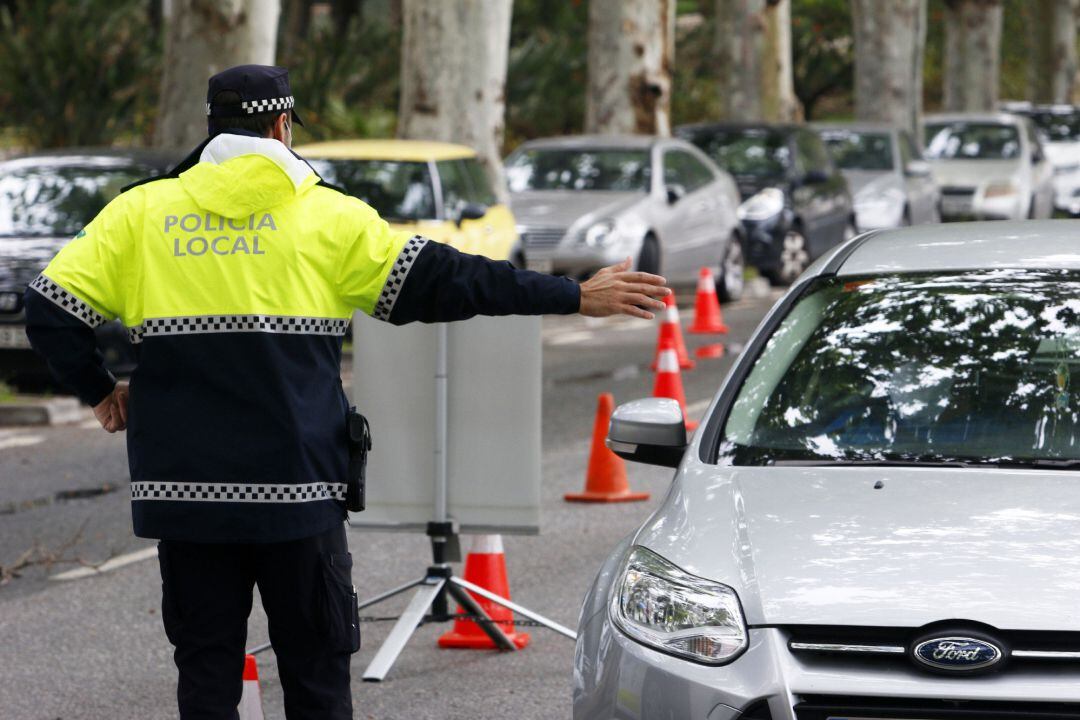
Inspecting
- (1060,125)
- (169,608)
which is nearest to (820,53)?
(1060,125)

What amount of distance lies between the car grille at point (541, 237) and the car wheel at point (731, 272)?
2.68 meters

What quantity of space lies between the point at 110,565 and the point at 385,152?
8023mm

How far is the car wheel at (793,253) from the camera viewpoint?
70.6ft

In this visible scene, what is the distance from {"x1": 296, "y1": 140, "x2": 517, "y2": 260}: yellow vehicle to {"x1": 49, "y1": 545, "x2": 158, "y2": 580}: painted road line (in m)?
6.93

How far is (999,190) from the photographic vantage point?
25578 millimetres

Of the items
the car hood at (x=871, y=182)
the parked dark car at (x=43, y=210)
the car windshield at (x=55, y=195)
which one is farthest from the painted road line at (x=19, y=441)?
the car hood at (x=871, y=182)

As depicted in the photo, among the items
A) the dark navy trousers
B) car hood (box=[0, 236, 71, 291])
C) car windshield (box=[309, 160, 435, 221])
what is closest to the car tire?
car windshield (box=[309, 160, 435, 221])

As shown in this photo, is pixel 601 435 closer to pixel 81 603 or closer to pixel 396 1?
pixel 81 603

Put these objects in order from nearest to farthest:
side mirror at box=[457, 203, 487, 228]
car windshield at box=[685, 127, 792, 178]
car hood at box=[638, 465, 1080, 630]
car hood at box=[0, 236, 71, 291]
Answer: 1. car hood at box=[638, 465, 1080, 630]
2. car hood at box=[0, 236, 71, 291]
3. side mirror at box=[457, 203, 487, 228]
4. car windshield at box=[685, 127, 792, 178]

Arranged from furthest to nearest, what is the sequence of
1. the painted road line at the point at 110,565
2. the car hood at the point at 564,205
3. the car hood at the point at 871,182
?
the car hood at the point at 871,182, the car hood at the point at 564,205, the painted road line at the point at 110,565

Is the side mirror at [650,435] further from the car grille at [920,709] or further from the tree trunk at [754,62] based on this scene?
the tree trunk at [754,62]

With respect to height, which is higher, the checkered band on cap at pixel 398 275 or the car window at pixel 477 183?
the checkered band on cap at pixel 398 275

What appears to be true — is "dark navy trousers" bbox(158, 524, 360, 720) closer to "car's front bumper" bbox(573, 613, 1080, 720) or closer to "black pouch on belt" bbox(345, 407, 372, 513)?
"black pouch on belt" bbox(345, 407, 372, 513)

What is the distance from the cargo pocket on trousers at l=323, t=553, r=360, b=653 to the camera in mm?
4211
